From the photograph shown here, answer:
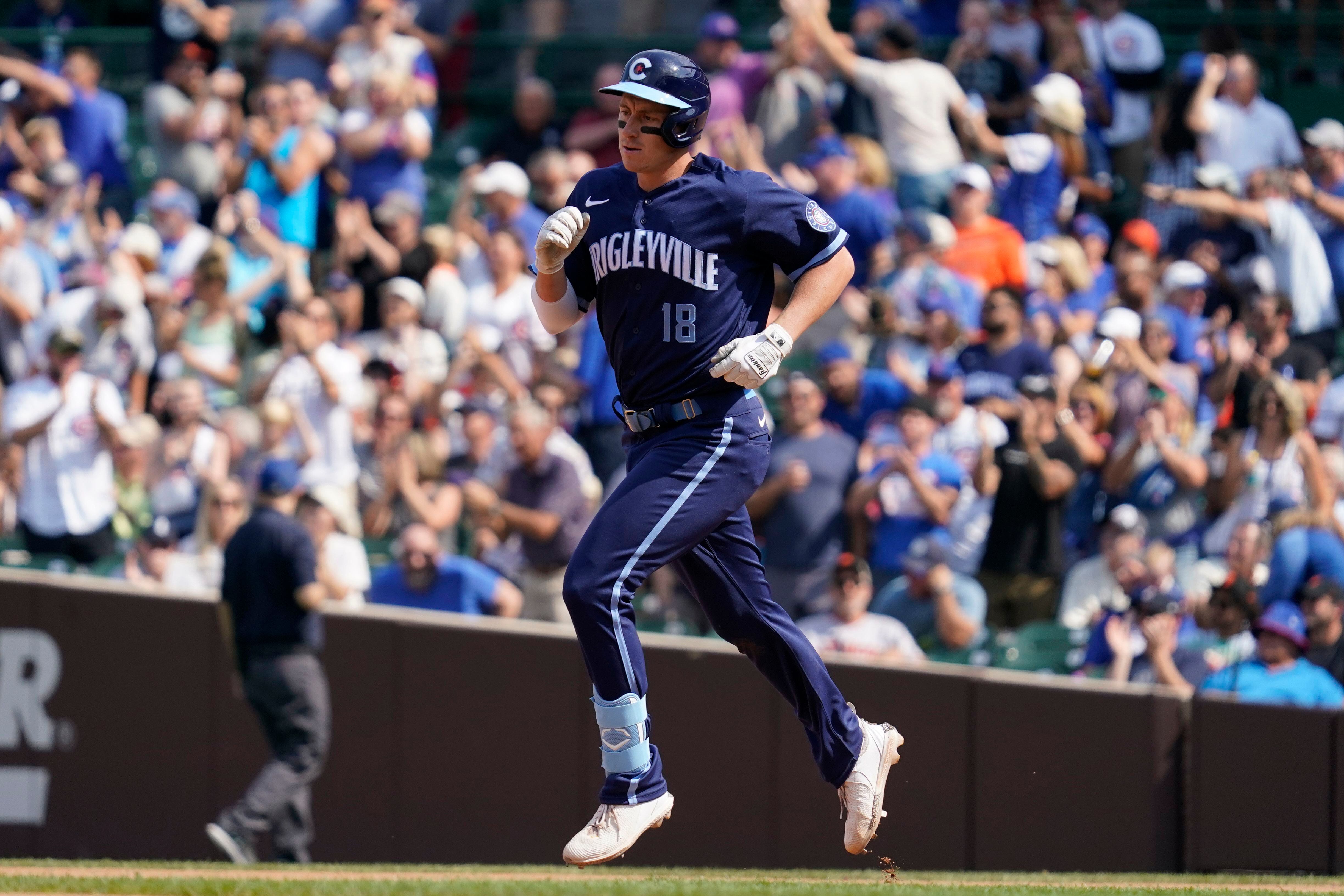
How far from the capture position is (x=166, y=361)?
12.3 metres

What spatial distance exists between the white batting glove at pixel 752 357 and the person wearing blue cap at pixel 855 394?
213 inches

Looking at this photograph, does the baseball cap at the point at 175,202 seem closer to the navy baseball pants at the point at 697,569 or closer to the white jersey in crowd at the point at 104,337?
the white jersey in crowd at the point at 104,337

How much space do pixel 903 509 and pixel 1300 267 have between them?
316 centimetres

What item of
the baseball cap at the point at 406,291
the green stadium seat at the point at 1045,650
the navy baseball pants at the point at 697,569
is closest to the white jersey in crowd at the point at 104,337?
the baseball cap at the point at 406,291

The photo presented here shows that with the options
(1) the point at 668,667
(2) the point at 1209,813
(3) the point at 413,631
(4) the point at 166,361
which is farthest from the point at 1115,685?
(4) the point at 166,361

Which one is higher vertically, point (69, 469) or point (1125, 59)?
point (1125, 59)

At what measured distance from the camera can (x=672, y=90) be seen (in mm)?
5586

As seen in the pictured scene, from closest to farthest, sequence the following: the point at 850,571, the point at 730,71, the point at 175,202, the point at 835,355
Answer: the point at 850,571 → the point at 835,355 → the point at 175,202 → the point at 730,71

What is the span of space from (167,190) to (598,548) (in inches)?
358

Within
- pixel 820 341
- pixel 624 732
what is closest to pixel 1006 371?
pixel 820 341

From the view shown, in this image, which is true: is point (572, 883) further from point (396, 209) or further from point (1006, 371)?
point (396, 209)

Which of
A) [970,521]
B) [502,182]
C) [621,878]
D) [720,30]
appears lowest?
[621,878]

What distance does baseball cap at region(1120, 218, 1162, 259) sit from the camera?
11773 mm

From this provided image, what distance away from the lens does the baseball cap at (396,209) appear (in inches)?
512
